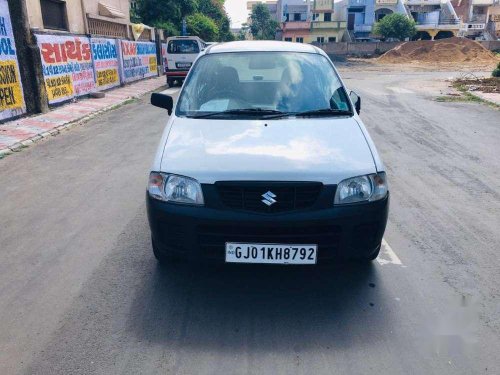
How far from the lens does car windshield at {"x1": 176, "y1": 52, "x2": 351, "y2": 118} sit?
391cm

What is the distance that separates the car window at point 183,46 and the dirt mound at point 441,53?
3230 cm

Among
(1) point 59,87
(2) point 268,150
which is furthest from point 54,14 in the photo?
(2) point 268,150

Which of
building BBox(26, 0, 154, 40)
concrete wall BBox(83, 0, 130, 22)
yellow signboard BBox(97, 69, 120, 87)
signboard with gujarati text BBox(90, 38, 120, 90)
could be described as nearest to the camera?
building BBox(26, 0, 154, 40)

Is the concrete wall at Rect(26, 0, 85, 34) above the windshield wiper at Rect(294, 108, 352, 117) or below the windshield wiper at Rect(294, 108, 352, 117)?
above

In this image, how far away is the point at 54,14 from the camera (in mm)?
16781

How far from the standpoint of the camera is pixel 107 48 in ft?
56.0

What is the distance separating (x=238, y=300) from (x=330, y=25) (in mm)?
70688

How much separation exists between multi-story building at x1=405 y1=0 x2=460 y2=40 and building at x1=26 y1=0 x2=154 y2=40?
53077 millimetres

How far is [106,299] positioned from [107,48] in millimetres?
16027

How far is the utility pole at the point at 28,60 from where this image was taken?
33.8 ft

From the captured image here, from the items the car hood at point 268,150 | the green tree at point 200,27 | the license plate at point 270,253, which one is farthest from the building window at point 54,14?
the green tree at point 200,27

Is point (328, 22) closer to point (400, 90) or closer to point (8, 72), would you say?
point (400, 90)

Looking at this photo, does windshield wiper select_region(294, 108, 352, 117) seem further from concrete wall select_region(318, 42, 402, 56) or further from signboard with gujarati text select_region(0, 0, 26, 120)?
concrete wall select_region(318, 42, 402, 56)

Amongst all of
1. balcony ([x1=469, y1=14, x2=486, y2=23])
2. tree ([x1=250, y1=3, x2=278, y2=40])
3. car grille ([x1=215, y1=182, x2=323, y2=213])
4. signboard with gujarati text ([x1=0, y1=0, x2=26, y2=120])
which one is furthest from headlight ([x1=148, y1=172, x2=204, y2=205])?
balcony ([x1=469, y1=14, x2=486, y2=23])
